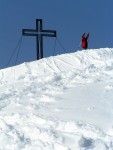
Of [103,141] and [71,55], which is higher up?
[103,141]

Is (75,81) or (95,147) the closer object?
(95,147)

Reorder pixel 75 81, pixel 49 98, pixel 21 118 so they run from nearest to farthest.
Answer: pixel 21 118 < pixel 49 98 < pixel 75 81

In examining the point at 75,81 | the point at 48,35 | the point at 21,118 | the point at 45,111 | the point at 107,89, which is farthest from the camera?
the point at 48,35

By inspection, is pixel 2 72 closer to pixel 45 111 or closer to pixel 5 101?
pixel 5 101

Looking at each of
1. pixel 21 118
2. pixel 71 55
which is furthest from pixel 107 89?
pixel 71 55

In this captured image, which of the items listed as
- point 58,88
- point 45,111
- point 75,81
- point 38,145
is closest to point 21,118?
point 45,111

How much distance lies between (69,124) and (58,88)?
3.23 m

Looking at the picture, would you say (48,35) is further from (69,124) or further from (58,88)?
(69,124)

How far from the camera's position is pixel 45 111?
8.80 meters

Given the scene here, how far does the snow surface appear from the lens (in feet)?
22.9

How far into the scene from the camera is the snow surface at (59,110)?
6980 millimetres

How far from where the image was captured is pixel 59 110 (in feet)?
28.9

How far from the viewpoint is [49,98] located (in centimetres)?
981

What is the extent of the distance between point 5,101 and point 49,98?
1046 mm
